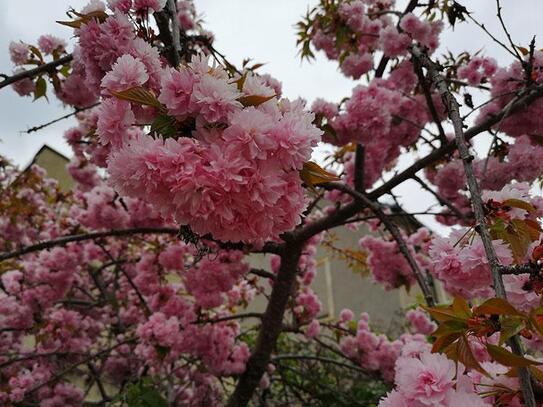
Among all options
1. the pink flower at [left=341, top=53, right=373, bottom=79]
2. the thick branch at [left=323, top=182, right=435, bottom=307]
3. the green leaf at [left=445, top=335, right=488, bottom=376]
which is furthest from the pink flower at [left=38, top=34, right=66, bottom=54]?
the green leaf at [left=445, top=335, right=488, bottom=376]

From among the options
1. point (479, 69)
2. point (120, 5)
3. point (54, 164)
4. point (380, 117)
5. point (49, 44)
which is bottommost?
point (120, 5)

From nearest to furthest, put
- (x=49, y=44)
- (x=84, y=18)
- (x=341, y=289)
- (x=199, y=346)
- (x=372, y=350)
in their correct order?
1. (x=84, y=18)
2. (x=49, y=44)
3. (x=199, y=346)
4. (x=372, y=350)
5. (x=341, y=289)

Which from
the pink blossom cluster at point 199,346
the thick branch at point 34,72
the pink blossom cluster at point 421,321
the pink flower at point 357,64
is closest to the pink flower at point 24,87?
the thick branch at point 34,72

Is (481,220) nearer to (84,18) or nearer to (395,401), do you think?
(395,401)

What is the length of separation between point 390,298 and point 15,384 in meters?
7.19

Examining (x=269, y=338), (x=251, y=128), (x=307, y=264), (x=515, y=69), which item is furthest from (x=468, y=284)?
(x=307, y=264)

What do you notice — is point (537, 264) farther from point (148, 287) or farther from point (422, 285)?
point (148, 287)

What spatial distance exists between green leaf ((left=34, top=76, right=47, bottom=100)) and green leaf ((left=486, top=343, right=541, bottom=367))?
7.28ft

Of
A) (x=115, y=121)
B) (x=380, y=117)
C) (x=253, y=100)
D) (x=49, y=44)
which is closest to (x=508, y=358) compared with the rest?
(x=253, y=100)

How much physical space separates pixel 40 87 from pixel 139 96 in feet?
5.04

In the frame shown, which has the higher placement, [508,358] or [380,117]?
[380,117]

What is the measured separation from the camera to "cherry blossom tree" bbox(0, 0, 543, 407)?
34.5 inches

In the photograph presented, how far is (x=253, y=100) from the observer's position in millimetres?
958

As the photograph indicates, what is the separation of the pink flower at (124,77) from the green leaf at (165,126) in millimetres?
Answer: 109
